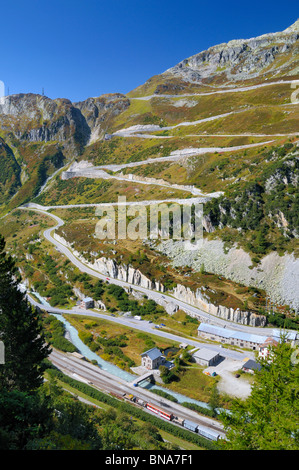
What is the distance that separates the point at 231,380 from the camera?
148ft

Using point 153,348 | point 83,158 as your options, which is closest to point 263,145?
point 153,348

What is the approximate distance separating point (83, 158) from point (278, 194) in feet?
491

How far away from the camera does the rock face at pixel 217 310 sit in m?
57.3

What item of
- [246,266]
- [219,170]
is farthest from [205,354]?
[219,170]

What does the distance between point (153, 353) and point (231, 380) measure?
13.7 metres

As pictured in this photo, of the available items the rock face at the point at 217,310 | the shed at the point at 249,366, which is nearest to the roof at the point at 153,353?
the shed at the point at 249,366

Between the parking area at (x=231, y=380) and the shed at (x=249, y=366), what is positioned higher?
the shed at (x=249, y=366)

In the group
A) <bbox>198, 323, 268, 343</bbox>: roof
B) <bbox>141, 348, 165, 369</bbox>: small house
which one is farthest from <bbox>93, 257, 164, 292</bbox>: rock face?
<bbox>141, 348, 165, 369</bbox>: small house

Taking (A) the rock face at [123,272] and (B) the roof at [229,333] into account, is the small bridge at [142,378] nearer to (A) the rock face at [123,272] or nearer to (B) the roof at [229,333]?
(B) the roof at [229,333]

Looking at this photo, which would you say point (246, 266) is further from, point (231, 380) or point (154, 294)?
point (231, 380)

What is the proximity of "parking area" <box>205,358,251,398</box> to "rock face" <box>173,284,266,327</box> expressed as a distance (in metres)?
10.4

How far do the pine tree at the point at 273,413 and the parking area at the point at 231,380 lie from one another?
2829cm

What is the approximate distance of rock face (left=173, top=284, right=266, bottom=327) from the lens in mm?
57281
